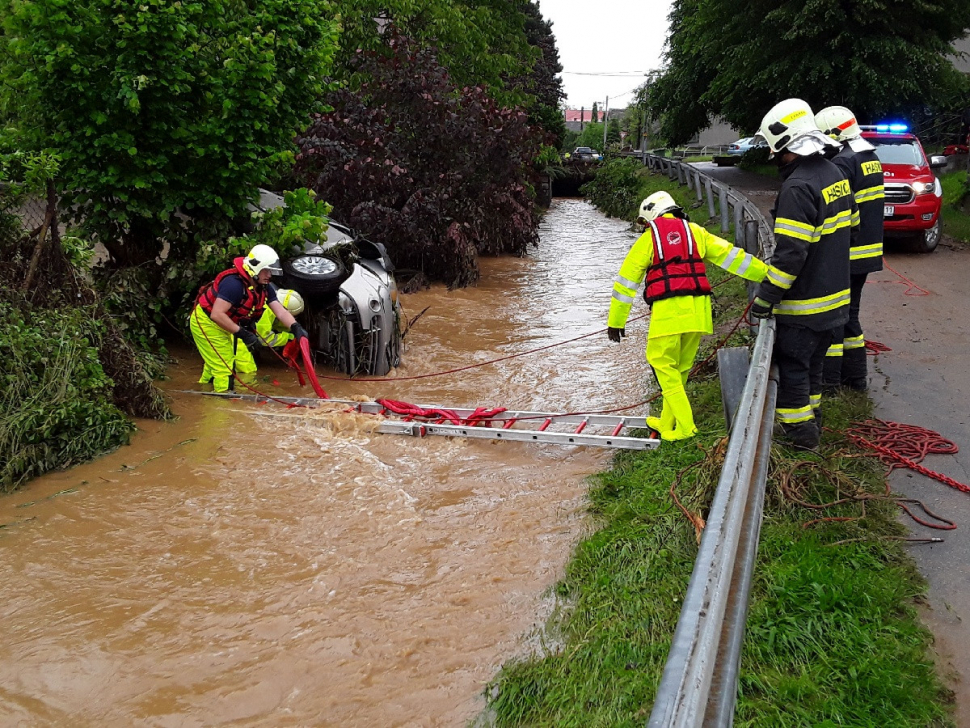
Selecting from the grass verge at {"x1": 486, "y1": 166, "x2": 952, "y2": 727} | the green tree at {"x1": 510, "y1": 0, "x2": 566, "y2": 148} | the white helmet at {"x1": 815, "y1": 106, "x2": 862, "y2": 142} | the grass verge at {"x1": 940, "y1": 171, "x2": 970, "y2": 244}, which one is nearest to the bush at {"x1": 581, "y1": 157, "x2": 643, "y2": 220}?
the green tree at {"x1": 510, "y1": 0, "x2": 566, "y2": 148}

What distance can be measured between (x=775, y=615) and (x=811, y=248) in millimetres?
2439

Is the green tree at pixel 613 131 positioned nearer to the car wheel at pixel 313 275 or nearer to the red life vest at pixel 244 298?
the car wheel at pixel 313 275

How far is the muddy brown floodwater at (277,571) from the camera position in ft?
11.6

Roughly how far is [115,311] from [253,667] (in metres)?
5.34

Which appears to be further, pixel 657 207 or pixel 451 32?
pixel 451 32

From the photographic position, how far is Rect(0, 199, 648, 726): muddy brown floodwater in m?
3.54

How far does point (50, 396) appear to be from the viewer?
566cm

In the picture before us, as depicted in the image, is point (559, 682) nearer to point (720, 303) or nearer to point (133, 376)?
point (133, 376)

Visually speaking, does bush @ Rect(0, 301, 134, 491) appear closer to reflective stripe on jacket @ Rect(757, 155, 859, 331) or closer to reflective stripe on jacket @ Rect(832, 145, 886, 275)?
reflective stripe on jacket @ Rect(757, 155, 859, 331)

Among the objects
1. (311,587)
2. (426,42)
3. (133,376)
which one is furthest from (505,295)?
(311,587)

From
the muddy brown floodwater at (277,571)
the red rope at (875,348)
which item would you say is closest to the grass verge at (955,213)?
the red rope at (875,348)

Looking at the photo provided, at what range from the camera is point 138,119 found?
767 cm

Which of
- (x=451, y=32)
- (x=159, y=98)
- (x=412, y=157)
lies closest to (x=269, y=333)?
(x=159, y=98)

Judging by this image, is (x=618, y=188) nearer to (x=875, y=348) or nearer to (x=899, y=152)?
(x=899, y=152)
